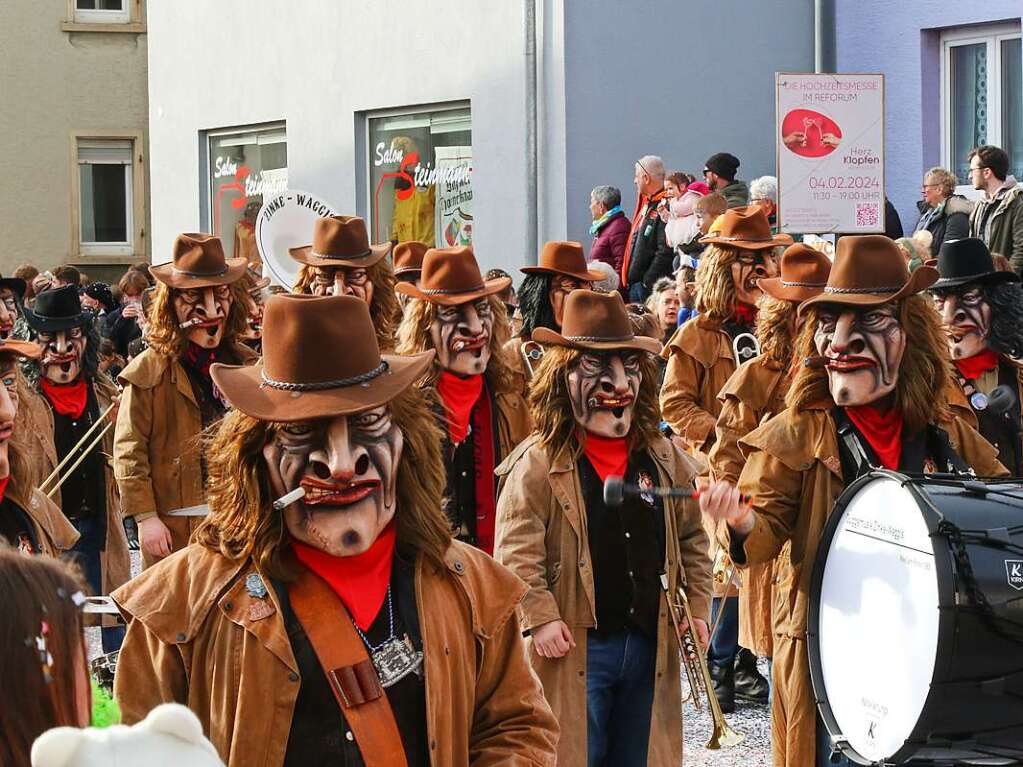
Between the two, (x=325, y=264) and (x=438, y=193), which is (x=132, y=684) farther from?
(x=438, y=193)

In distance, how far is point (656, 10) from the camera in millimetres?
16859

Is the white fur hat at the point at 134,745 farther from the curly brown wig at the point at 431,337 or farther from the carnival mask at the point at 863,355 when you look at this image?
the curly brown wig at the point at 431,337

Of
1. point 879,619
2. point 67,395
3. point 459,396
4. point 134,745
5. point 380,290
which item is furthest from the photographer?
point 67,395

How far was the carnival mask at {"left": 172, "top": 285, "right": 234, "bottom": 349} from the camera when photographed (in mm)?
8406

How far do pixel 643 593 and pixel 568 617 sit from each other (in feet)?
0.87

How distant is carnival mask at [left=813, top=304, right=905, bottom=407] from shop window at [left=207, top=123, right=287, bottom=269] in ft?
51.0

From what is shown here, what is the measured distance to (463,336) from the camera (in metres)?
8.08

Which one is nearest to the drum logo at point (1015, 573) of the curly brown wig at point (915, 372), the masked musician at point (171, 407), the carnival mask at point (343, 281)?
the curly brown wig at point (915, 372)

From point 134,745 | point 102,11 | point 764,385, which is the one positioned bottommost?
point 134,745

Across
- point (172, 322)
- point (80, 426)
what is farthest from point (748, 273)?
point (80, 426)

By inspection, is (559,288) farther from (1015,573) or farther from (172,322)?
(1015,573)

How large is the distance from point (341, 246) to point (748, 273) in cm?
210

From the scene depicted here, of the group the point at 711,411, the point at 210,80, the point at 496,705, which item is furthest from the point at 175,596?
the point at 210,80

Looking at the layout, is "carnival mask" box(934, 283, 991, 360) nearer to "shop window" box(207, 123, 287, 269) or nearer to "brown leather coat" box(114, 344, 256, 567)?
"brown leather coat" box(114, 344, 256, 567)
